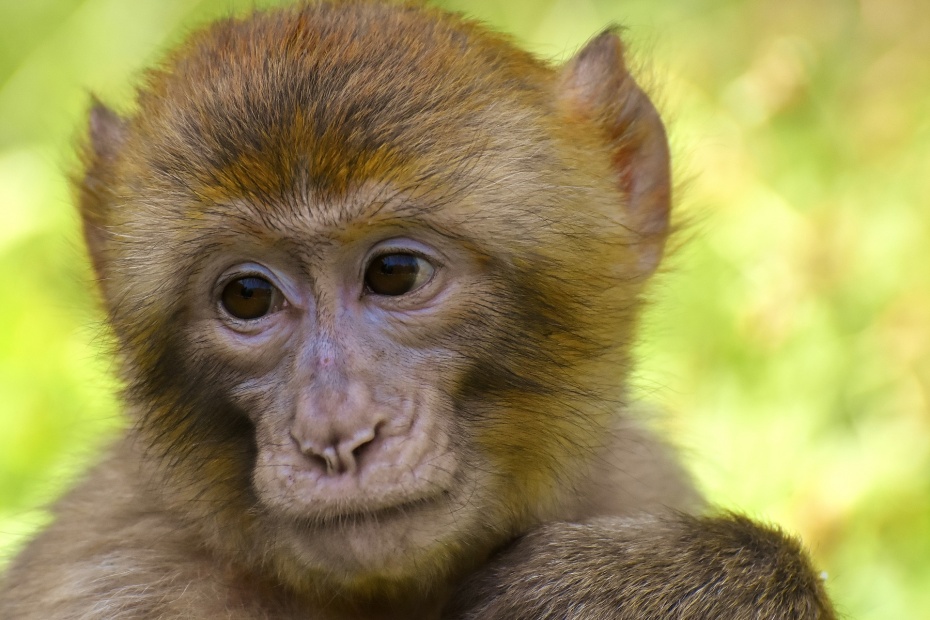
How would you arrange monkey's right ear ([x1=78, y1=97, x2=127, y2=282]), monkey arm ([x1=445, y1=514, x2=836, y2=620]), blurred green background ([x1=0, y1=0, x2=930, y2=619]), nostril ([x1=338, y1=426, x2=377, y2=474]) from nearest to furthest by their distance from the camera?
nostril ([x1=338, y1=426, x2=377, y2=474]) → monkey arm ([x1=445, y1=514, x2=836, y2=620]) → monkey's right ear ([x1=78, y1=97, x2=127, y2=282]) → blurred green background ([x1=0, y1=0, x2=930, y2=619])

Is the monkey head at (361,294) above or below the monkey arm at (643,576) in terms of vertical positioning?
above

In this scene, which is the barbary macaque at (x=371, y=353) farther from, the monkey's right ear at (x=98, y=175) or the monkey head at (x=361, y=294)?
the monkey's right ear at (x=98, y=175)

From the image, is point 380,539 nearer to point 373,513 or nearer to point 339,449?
point 373,513

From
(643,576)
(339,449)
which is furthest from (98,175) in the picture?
(643,576)

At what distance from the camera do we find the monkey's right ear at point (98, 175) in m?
3.59

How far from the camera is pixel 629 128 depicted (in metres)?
3.74

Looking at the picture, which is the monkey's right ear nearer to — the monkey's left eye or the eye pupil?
the eye pupil

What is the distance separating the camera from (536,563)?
120 inches

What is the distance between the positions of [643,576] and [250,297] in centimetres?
119

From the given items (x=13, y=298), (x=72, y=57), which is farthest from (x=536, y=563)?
(x=72, y=57)

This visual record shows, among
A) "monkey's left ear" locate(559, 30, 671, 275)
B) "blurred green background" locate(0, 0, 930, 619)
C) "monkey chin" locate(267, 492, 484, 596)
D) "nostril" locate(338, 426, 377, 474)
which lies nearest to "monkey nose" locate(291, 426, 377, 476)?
"nostril" locate(338, 426, 377, 474)

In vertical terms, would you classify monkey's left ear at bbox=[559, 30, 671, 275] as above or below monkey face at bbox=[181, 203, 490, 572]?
above

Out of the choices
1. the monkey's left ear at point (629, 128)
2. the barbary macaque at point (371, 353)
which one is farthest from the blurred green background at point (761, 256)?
the barbary macaque at point (371, 353)

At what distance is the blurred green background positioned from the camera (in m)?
5.25
